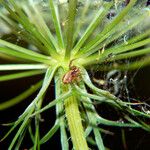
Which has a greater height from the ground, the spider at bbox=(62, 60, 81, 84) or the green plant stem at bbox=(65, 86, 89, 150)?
the spider at bbox=(62, 60, 81, 84)

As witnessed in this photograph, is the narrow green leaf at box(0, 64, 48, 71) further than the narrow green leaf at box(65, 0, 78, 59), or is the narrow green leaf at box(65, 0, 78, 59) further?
the narrow green leaf at box(0, 64, 48, 71)

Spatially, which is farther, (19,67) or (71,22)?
(19,67)

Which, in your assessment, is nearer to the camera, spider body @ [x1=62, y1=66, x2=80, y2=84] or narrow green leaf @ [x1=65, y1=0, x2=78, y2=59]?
narrow green leaf @ [x1=65, y1=0, x2=78, y2=59]

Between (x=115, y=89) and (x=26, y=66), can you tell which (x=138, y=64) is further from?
(x=26, y=66)

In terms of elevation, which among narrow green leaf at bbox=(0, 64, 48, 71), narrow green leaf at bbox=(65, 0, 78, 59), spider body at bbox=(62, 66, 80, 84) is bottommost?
spider body at bbox=(62, 66, 80, 84)

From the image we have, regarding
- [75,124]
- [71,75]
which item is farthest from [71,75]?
[75,124]

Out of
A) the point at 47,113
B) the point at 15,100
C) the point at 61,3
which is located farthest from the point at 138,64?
the point at 47,113

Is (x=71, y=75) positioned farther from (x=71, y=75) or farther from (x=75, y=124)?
(x=75, y=124)

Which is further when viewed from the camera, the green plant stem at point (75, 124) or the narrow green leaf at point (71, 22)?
the green plant stem at point (75, 124)

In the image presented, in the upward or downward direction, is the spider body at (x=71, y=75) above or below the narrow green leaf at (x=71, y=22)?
below
